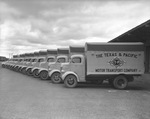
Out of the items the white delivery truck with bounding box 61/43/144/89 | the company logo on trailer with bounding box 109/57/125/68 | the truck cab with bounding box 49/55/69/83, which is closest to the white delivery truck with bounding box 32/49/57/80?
the truck cab with bounding box 49/55/69/83

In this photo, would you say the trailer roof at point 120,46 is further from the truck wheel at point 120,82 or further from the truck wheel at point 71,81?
the truck wheel at point 71,81

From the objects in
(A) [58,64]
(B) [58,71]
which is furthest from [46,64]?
(B) [58,71]

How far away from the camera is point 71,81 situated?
12797mm

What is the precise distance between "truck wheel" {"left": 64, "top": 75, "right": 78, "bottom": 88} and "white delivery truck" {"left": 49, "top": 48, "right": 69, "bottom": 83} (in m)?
2.51

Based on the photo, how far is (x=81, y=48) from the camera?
15398 mm

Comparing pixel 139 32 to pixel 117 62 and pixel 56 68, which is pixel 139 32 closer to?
pixel 117 62

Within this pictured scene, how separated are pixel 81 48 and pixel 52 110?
9145mm

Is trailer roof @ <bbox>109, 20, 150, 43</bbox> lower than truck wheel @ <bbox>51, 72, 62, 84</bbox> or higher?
higher

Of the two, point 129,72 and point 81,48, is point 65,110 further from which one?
point 81,48

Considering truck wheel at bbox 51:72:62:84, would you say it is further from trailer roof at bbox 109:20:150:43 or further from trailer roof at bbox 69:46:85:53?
trailer roof at bbox 109:20:150:43

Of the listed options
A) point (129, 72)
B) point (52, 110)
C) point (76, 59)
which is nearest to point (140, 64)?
point (129, 72)

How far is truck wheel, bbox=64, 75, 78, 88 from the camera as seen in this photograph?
12.7 metres

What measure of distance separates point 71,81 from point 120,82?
317 centimetres

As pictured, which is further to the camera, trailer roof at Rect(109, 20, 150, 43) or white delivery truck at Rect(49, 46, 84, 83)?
white delivery truck at Rect(49, 46, 84, 83)
